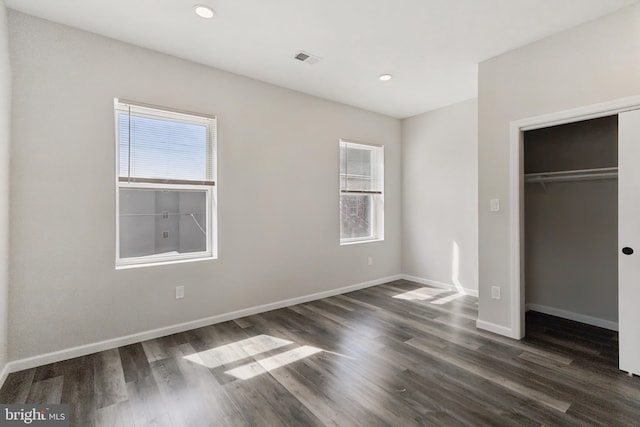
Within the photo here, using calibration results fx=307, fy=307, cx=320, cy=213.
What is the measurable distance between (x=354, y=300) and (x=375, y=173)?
2.16 metres

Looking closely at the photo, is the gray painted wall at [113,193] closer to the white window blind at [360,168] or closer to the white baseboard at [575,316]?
→ the white window blind at [360,168]

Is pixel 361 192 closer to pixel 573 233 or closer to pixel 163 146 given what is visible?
pixel 573 233

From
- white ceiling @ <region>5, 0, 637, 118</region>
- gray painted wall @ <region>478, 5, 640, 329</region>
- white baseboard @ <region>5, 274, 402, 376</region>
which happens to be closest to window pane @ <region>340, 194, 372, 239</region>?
white baseboard @ <region>5, 274, 402, 376</region>

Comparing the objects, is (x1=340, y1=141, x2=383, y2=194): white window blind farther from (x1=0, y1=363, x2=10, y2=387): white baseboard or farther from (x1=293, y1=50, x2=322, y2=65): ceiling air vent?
(x1=0, y1=363, x2=10, y2=387): white baseboard

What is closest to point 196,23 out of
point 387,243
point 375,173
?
point 375,173

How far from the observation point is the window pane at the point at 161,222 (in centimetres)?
299

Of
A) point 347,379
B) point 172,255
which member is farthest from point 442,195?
point 172,255

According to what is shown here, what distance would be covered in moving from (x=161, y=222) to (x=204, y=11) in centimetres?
199

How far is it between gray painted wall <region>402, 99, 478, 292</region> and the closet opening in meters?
0.74

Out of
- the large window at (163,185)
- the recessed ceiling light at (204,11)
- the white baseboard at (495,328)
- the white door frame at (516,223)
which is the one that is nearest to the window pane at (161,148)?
the large window at (163,185)

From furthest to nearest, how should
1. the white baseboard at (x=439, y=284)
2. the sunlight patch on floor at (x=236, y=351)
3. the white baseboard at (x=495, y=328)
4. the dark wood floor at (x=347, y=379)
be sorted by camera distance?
1. the white baseboard at (x=439, y=284)
2. the white baseboard at (x=495, y=328)
3. the sunlight patch on floor at (x=236, y=351)
4. the dark wood floor at (x=347, y=379)

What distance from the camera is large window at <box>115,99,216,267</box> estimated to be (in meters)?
2.94

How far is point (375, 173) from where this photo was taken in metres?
5.20

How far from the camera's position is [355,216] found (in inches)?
195
